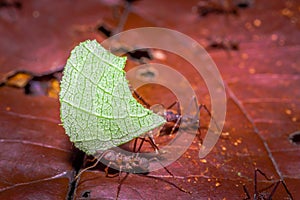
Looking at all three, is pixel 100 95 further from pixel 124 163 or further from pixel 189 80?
pixel 189 80

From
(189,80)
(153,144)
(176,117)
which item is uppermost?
(189,80)

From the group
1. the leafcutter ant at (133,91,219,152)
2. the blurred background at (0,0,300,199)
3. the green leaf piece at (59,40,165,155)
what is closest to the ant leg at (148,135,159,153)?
the leafcutter ant at (133,91,219,152)

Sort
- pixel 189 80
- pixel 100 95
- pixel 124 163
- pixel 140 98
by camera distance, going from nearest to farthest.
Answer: pixel 100 95 → pixel 124 163 → pixel 140 98 → pixel 189 80

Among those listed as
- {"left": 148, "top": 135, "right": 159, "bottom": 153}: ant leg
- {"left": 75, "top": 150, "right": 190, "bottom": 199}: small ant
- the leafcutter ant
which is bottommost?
{"left": 75, "top": 150, "right": 190, "bottom": 199}: small ant

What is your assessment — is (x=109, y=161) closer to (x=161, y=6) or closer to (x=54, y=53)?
(x=54, y=53)

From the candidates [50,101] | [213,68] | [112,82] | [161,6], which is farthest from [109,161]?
[161,6]

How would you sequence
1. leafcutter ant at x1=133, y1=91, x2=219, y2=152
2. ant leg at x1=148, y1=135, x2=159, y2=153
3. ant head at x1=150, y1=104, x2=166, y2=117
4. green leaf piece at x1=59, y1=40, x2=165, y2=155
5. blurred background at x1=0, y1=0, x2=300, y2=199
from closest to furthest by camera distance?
green leaf piece at x1=59, y1=40, x2=165, y2=155 < blurred background at x1=0, y1=0, x2=300, y2=199 < ant leg at x1=148, y1=135, x2=159, y2=153 < leafcutter ant at x1=133, y1=91, x2=219, y2=152 < ant head at x1=150, y1=104, x2=166, y2=117

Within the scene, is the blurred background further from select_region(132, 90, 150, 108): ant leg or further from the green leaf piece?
the green leaf piece

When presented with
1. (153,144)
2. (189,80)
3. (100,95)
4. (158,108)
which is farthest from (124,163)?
(189,80)
